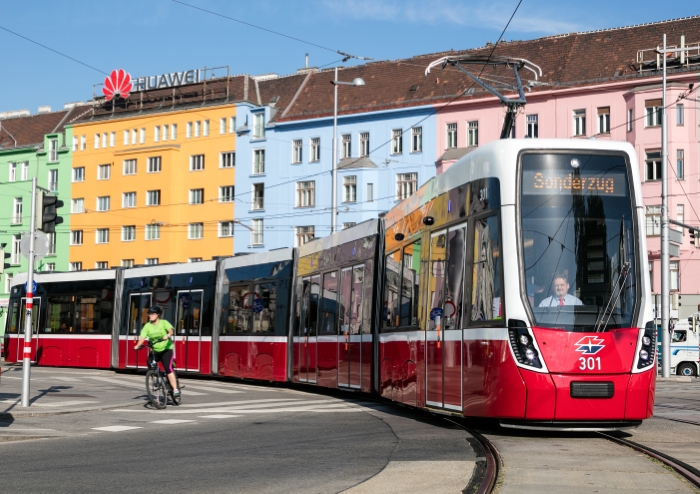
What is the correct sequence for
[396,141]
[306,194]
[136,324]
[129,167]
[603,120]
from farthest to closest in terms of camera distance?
[129,167] < [306,194] < [396,141] < [603,120] < [136,324]

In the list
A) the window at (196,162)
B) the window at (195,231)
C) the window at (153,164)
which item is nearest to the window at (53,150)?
the window at (153,164)

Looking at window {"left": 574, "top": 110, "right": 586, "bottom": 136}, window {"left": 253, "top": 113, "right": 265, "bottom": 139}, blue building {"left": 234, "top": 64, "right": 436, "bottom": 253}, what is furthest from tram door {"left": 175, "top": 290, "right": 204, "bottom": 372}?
window {"left": 253, "top": 113, "right": 265, "bottom": 139}

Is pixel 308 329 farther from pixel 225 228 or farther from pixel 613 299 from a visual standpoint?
pixel 225 228

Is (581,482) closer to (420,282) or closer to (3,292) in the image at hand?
(420,282)

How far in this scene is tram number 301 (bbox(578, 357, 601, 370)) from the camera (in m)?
12.4

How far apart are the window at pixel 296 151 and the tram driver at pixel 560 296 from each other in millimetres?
58850

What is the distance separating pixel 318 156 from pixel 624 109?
19.7 metres

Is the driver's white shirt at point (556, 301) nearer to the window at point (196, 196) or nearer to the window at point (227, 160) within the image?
the window at point (227, 160)

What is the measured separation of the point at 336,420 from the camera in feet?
53.5

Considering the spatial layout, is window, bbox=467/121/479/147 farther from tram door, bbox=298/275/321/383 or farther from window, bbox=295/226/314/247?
tram door, bbox=298/275/321/383

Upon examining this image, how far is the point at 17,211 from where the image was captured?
86.2m

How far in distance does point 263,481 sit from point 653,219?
153 ft

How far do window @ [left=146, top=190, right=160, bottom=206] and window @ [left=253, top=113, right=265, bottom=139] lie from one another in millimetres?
8694

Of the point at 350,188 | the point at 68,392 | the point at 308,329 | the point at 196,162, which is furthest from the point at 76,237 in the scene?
the point at 308,329
